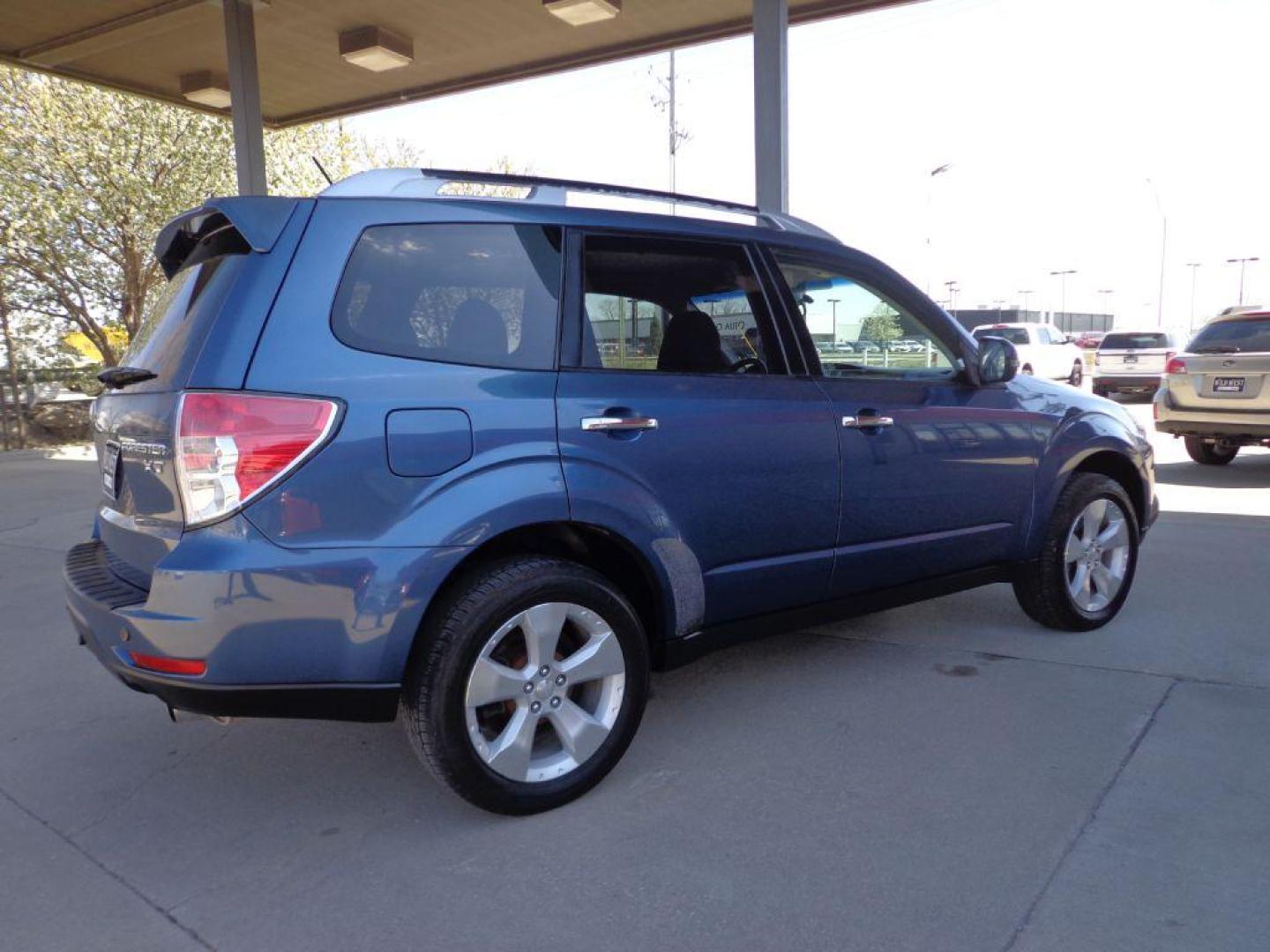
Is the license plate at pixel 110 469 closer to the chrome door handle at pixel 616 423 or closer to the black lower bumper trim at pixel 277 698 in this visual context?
the black lower bumper trim at pixel 277 698

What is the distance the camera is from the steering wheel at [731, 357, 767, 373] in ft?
11.5

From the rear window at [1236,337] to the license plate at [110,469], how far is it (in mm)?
9745

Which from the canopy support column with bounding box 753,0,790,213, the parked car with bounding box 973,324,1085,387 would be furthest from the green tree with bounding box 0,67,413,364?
the parked car with bounding box 973,324,1085,387

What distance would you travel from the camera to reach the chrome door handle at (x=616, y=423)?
294 centimetres

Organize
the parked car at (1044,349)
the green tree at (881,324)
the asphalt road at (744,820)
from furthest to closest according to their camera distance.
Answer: the parked car at (1044,349) → the green tree at (881,324) → the asphalt road at (744,820)

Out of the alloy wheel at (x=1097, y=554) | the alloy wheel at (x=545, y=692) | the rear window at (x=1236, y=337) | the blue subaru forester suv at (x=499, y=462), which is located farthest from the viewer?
the rear window at (x=1236, y=337)

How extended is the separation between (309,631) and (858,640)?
2808 mm

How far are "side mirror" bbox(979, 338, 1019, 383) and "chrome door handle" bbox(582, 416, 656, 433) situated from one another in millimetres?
1712

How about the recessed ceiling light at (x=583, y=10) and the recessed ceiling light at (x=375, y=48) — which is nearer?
the recessed ceiling light at (x=583, y=10)

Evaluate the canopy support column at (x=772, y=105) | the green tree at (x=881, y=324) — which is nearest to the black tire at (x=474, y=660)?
the green tree at (x=881, y=324)

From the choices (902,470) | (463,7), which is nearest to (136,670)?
(902,470)

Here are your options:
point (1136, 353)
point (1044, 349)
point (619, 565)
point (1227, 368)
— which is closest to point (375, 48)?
point (619, 565)

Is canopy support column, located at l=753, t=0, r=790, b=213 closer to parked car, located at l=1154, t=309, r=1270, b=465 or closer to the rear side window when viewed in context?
parked car, located at l=1154, t=309, r=1270, b=465

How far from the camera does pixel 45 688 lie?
430 centimetres
